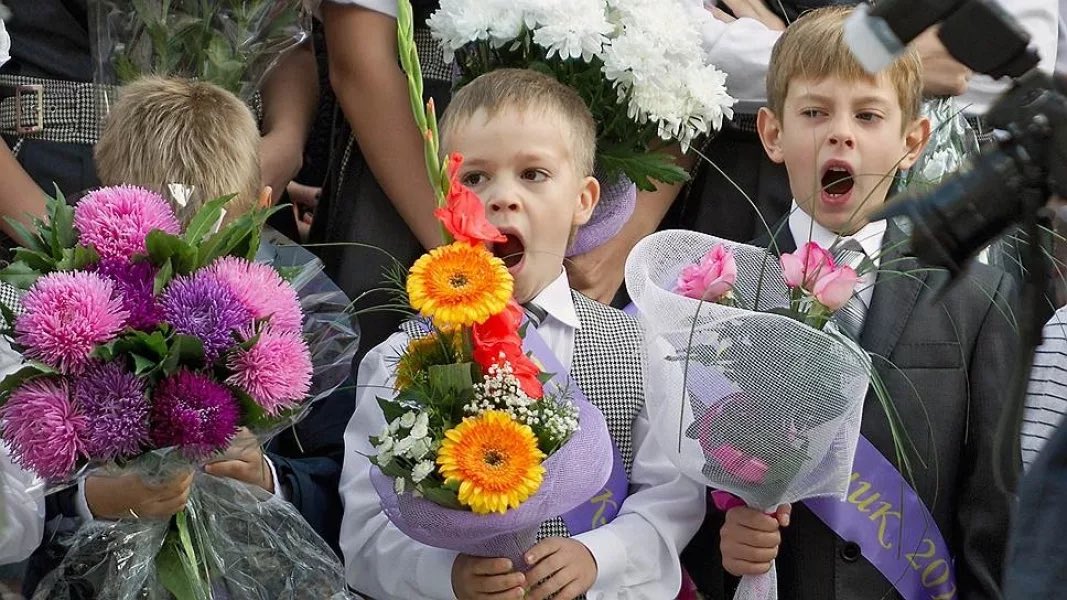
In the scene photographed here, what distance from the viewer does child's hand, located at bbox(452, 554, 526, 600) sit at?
2.61 metres

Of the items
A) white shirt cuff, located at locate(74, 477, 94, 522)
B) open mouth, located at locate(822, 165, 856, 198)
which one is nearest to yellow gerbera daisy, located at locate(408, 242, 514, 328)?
white shirt cuff, located at locate(74, 477, 94, 522)

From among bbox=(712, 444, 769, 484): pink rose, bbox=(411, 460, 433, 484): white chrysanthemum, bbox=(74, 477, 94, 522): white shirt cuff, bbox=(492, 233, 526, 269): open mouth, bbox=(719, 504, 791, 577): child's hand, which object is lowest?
bbox=(74, 477, 94, 522): white shirt cuff

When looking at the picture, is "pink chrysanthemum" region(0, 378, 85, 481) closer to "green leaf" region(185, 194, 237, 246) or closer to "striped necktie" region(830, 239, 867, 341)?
"green leaf" region(185, 194, 237, 246)

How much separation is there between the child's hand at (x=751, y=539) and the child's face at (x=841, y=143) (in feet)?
2.01

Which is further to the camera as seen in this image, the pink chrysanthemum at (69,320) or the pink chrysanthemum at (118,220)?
the pink chrysanthemum at (118,220)

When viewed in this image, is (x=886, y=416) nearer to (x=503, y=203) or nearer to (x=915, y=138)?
(x=915, y=138)

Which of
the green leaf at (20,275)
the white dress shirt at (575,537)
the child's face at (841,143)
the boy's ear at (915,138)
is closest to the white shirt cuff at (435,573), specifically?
the white dress shirt at (575,537)

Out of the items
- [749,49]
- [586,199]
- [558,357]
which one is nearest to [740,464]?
[558,357]

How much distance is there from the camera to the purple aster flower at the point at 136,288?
2.24 metres

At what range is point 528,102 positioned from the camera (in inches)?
120

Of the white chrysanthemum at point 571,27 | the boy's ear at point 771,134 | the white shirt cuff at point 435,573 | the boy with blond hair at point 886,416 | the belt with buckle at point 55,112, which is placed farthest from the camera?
the belt with buckle at point 55,112

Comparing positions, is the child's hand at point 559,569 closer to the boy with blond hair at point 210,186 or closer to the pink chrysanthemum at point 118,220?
the boy with blond hair at point 210,186

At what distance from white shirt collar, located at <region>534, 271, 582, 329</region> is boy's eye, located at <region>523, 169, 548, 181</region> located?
206 mm

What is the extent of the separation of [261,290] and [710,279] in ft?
2.48
